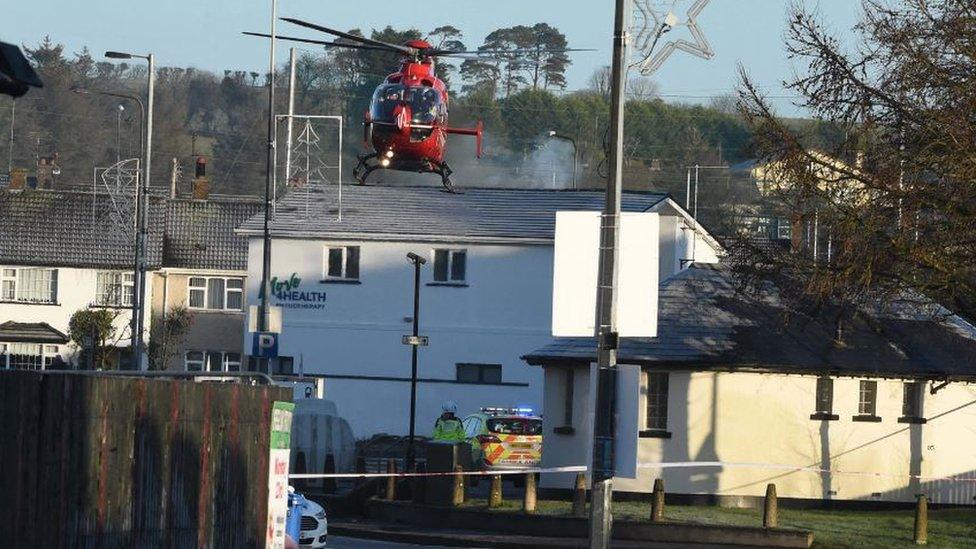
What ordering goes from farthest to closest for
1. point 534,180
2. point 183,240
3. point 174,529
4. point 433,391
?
point 534,180 < point 183,240 < point 433,391 < point 174,529

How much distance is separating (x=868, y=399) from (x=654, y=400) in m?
4.29

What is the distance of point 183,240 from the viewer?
7256 centimetres

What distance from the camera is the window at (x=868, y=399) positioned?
34250mm

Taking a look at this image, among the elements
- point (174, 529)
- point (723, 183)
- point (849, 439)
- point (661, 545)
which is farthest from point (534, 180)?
point (174, 529)

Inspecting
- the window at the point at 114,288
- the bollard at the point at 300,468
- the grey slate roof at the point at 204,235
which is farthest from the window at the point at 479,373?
the window at the point at 114,288

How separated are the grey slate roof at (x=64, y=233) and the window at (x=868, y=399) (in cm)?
4112

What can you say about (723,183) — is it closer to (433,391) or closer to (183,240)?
(183,240)

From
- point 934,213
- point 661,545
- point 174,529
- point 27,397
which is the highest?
point 934,213

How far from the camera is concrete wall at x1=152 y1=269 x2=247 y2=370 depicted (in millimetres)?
69812

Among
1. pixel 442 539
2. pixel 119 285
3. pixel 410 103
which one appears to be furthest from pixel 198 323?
pixel 442 539

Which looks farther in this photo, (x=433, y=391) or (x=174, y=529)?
(x=433, y=391)

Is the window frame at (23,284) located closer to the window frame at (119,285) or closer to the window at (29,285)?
the window at (29,285)

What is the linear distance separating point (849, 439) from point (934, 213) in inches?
345

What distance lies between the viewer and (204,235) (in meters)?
72.9
